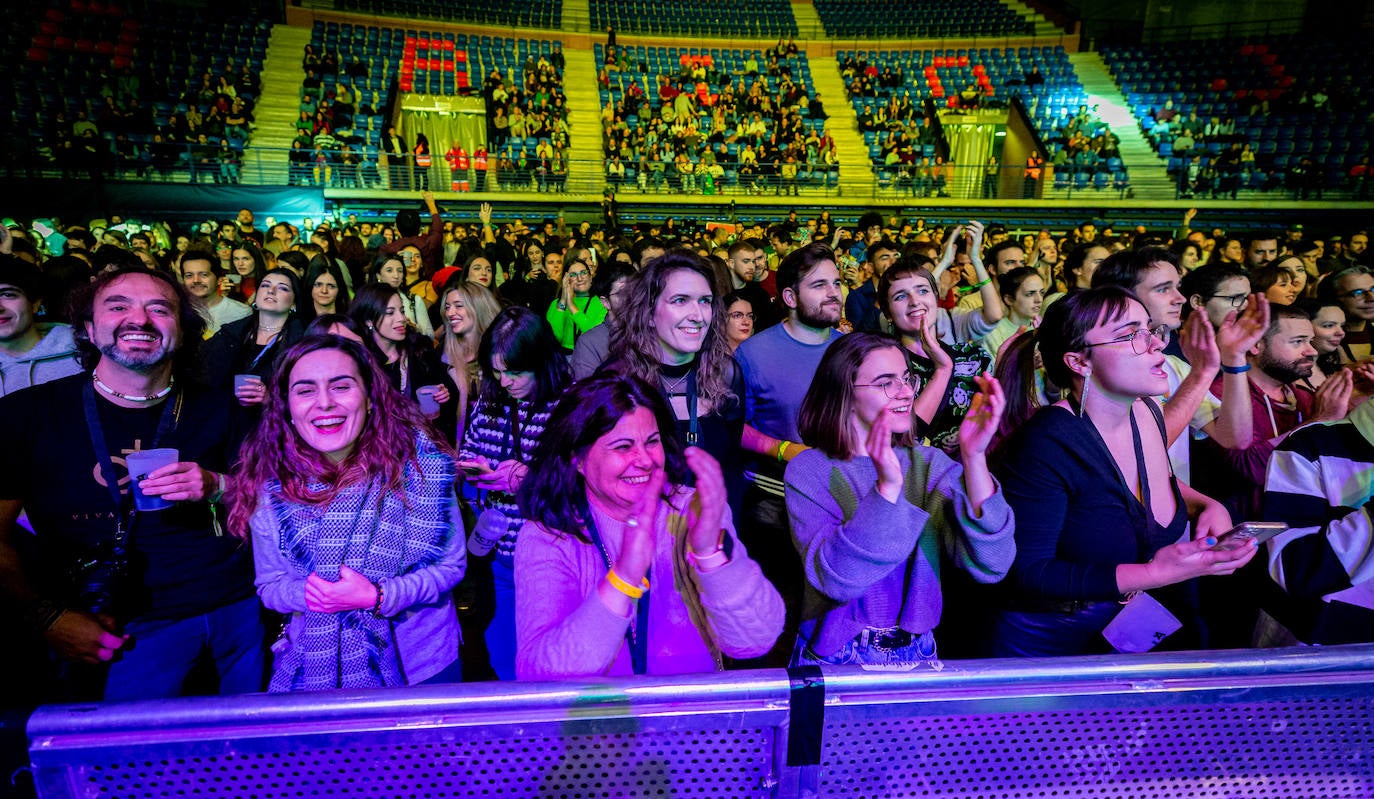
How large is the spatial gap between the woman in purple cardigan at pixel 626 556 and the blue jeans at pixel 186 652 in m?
1.22

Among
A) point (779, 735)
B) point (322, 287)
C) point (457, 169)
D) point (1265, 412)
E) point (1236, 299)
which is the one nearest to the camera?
point (779, 735)

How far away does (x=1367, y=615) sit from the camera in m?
1.67

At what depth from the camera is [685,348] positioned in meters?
2.50

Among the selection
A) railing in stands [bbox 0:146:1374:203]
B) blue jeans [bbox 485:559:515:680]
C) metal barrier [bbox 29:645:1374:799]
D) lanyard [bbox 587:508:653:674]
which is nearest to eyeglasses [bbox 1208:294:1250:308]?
metal barrier [bbox 29:645:1374:799]

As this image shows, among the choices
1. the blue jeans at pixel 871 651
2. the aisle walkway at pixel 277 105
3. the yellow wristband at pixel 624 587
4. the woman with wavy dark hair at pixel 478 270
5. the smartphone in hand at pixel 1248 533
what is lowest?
the blue jeans at pixel 871 651

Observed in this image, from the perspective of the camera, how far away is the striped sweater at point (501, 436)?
2.54m

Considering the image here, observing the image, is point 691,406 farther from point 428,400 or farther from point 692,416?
point 428,400

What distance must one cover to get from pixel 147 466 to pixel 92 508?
36cm

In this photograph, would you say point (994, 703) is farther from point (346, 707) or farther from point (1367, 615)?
point (1367, 615)

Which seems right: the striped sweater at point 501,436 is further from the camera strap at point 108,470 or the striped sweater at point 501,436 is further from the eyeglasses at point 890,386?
the eyeglasses at point 890,386

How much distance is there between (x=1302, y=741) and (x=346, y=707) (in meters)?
1.64

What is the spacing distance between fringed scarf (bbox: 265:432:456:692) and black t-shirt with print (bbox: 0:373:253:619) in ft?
1.59

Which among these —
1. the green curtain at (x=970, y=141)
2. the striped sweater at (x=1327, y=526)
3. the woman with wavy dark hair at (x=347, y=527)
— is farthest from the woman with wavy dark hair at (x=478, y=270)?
the green curtain at (x=970, y=141)

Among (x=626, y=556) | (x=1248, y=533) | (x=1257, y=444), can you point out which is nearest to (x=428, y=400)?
(x=626, y=556)
